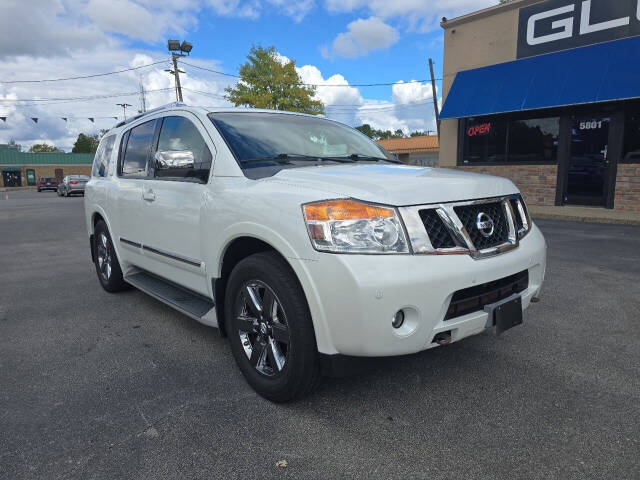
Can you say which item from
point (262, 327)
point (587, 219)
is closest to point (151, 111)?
point (262, 327)

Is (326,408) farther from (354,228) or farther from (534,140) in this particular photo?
(534,140)

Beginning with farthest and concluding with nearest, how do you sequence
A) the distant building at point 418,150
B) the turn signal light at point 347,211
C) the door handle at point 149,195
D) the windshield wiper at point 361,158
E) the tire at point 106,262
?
1. the distant building at point 418,150
2. the tire at point 106,262
3. the door handle at point 149,195
4. the windshield wiper at point 361,158
5. the turn signal light at point 347,211

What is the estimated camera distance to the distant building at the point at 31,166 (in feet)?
195

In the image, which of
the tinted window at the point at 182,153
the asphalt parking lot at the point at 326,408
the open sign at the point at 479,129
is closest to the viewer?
the asphalt parking lot at the point at 326,408

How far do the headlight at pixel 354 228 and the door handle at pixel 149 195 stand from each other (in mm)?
1883

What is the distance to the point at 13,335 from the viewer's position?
12.4 feet

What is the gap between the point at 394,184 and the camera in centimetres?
Answer: 238

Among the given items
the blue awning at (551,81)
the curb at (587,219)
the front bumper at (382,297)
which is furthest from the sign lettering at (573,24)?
the front bumper at (382,297)

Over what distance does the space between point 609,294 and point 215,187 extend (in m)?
4.03

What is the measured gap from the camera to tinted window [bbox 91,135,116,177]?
493cm

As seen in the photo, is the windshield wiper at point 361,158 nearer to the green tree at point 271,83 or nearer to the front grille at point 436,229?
the front grille at point 436,229

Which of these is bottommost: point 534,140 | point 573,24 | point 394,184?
point 394,184

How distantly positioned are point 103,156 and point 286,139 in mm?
2821

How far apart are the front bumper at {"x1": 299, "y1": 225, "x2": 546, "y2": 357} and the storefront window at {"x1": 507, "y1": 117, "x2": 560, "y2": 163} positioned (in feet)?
40.5
